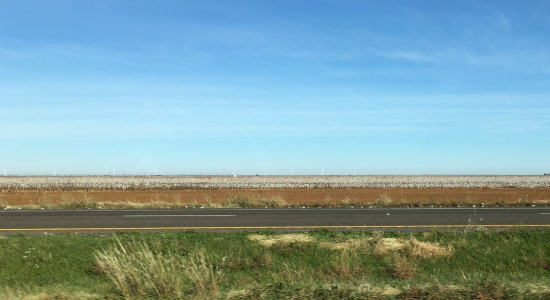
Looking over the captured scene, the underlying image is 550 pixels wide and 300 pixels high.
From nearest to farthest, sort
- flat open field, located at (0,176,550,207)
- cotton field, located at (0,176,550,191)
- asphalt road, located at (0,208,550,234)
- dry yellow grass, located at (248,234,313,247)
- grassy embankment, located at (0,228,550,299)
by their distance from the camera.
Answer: grassy embankment, located at (0,228,550,299) → dry yellow grass, located at (248,234,313,247) → asphalt road, located at (0,208,550,234) → flat open field, located at (0,176,550,207) → cotton field, located at (0,176,550,191)

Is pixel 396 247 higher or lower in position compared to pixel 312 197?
lower

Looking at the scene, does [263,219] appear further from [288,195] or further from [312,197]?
[288,195]

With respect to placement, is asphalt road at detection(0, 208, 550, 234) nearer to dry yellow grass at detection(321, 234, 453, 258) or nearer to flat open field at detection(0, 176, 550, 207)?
flat open field at detection(0, 176, 550, 207)

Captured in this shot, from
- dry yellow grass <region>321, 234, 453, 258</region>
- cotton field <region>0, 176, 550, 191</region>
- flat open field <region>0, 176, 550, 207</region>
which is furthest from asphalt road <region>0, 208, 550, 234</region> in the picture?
cotton field <region>0, 176, 550, 191</region>

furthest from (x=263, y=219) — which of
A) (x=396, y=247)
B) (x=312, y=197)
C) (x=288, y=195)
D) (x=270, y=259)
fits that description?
(x=288, y=195)

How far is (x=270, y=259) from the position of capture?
11727 millimetres

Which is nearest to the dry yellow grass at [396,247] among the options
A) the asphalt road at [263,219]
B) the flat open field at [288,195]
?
the asphalt road at [263,219]

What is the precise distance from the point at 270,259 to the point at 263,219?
675cm

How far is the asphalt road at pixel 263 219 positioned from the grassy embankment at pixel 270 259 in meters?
2.52

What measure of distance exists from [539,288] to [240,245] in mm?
7007

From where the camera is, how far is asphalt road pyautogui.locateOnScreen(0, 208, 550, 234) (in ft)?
54.3

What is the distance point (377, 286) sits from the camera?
26.0ft

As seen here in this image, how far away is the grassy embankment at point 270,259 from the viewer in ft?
30.1

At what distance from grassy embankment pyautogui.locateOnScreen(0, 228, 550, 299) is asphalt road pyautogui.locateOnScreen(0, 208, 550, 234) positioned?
Result: 252 cm
